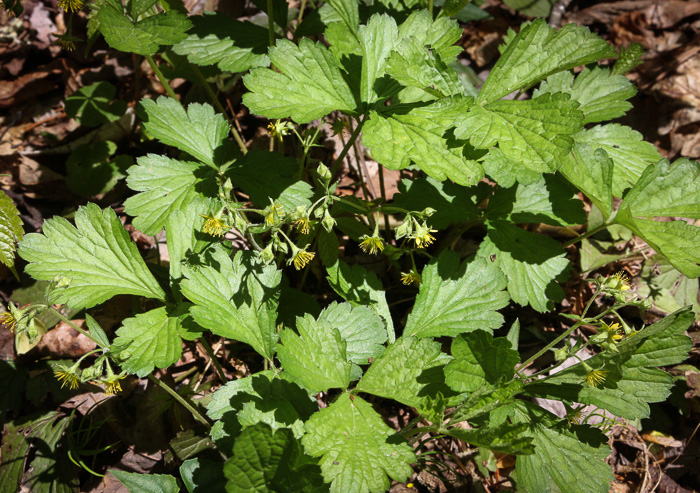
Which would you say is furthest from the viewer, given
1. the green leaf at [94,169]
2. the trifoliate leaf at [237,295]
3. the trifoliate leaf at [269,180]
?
the green leaf at [94,169]

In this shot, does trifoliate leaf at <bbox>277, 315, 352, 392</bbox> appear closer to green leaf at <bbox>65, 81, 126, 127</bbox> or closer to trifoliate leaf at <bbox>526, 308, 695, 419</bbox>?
trifoliate leaf at <bbox>526, 308, 695, 419</bbox>

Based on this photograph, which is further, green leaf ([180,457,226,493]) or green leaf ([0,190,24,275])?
green leaf ([0,190,24,275])

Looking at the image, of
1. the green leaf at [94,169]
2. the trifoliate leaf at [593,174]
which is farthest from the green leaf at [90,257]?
the trifoliate leaf at [593,174]

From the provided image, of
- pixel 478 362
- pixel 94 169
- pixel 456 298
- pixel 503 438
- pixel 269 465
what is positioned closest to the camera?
pixel 503 438

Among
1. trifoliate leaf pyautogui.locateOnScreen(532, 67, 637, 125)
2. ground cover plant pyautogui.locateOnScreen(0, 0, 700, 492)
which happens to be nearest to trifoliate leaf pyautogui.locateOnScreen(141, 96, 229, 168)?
ground cover plant pyautogui.locateOnScreen(0, 0, 700, 492)

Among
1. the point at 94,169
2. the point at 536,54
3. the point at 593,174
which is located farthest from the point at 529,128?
the point at 94,169

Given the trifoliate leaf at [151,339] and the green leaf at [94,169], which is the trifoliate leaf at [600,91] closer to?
the trifoliate leaf at [151,339]

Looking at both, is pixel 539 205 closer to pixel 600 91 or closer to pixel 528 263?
pixel 528 263

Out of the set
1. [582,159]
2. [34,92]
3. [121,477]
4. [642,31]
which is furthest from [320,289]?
[642,31]
